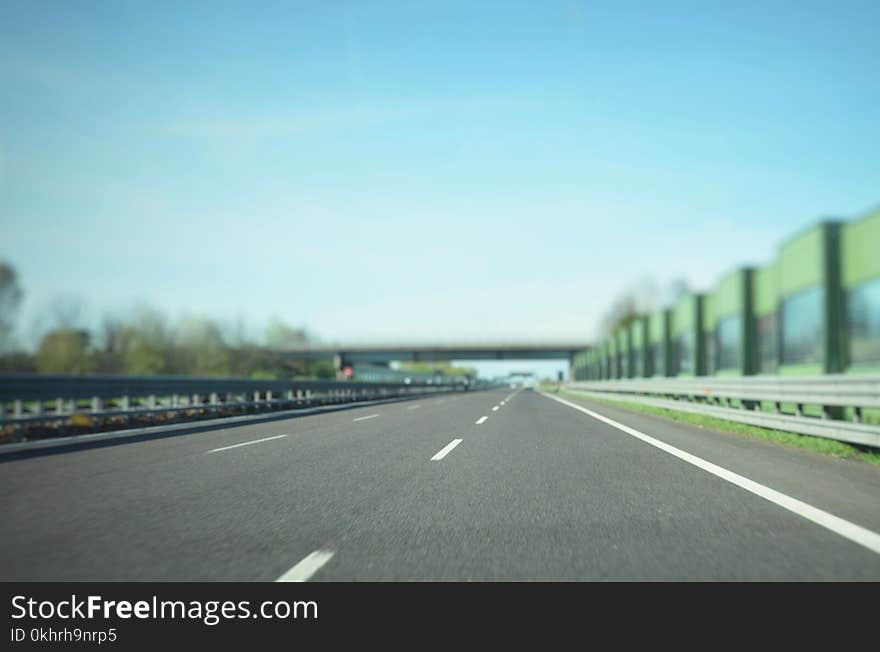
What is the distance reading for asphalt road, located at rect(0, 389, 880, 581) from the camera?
3715 millimetres

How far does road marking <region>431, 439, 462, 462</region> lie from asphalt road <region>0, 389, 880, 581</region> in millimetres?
95

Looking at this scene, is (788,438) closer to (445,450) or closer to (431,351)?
(445,450)

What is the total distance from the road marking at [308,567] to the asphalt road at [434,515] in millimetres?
13

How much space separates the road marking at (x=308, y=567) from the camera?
3.51m

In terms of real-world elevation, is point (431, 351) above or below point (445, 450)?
above

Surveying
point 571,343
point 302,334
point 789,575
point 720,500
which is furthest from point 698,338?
point 302,334

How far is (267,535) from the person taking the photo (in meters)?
4.47

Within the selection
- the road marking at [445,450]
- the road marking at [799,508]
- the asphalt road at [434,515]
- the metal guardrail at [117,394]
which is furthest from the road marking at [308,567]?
Answer: the metal guardrail at [117,394]

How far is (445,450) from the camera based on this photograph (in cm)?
944

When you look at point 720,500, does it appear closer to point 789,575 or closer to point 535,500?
point 535,500

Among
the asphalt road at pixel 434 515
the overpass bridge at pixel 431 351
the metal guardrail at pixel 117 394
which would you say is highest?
the overpass bridge at pixel 431 351

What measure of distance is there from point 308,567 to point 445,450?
19.1 feet

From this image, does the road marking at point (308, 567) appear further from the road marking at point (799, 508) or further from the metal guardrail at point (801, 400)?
the metal guardrail at point (801, 400)

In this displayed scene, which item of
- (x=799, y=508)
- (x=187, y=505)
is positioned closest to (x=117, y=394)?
(x=187, y=505)
